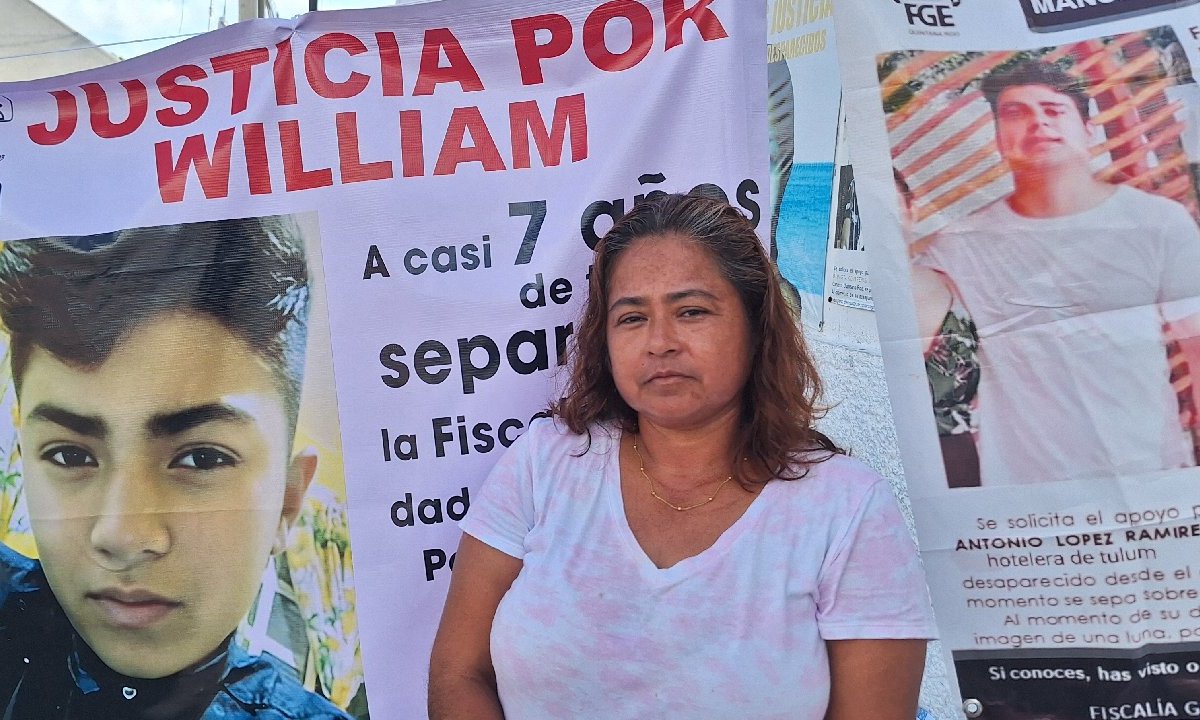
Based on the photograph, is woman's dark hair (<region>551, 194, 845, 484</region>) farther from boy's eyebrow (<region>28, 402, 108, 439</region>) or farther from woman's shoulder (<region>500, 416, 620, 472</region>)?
boy's eyebrow (<region>28, 402, 108, 439</region>)

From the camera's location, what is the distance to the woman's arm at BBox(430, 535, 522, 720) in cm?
170

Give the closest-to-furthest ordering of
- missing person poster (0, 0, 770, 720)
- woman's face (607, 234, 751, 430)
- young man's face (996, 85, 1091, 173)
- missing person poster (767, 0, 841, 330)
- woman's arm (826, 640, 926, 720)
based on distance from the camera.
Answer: woman's arm (826, 640, 926, 720)
woman's face (607, 234, 751, 430)
young man's face (996, 85, 1091, 173)
missing person poster (0, 0, 770, 720)
missing person poster (767, 0, 841, 330)

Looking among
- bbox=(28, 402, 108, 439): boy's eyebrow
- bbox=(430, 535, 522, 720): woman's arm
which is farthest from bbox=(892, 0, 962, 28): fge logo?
bbox=(28, 402, 108, 439): boy's eyebrow

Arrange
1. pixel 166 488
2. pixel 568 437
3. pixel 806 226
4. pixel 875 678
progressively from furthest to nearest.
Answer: pixel 806 226, pixel 166 488, pixel 568 437, pixel 875 678

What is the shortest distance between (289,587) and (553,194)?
39.3 inches

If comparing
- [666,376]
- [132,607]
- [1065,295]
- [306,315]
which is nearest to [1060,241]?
[1065,295]

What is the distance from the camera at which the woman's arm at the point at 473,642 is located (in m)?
1.70

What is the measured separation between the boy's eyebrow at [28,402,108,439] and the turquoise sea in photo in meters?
1.59

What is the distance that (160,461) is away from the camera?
2098 millimetres

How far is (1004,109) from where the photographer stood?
1.79 metres

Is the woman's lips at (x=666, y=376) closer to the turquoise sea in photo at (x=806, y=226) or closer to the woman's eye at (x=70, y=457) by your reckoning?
the turquoise sea in photo at (x=806, y=226)

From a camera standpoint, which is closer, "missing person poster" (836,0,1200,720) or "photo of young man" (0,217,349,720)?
"missing person poster" (836,0,1200,720)

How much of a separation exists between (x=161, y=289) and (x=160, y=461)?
0.37m

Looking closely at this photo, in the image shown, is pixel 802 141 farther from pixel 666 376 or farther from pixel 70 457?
pixel 70 457
